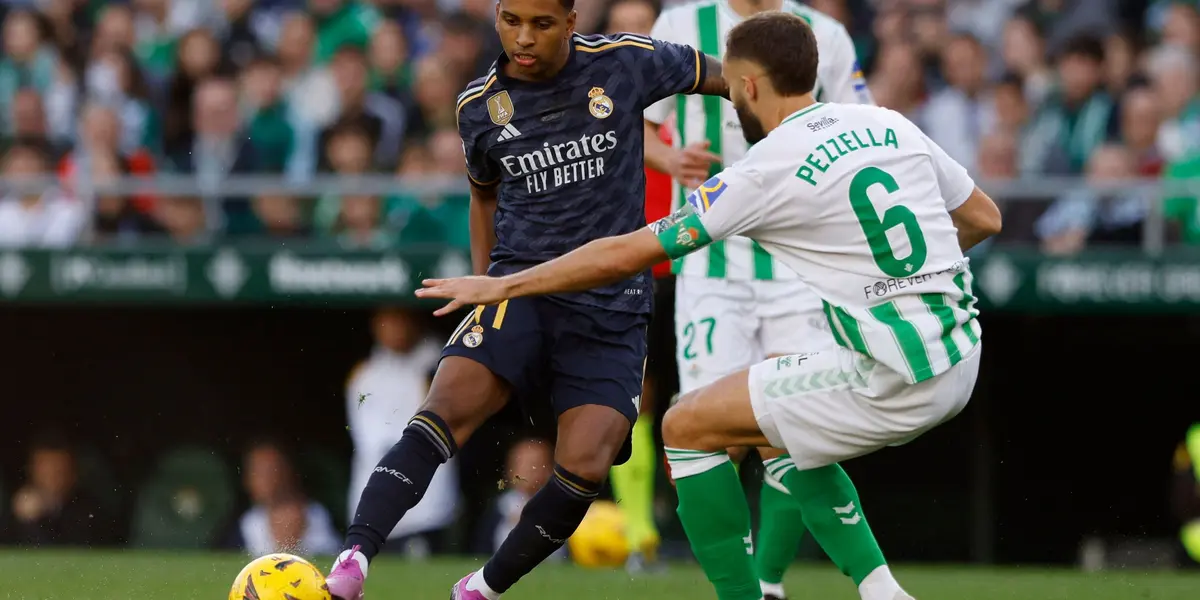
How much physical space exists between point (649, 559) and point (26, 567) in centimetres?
343

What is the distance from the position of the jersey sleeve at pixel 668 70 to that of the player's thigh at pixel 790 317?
4.02ft

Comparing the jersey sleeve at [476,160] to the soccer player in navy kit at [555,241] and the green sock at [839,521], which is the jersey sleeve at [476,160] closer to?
the soccer player in navy kit at [555,241]

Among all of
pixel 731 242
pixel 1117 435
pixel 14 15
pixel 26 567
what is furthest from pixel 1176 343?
pixel 14 15

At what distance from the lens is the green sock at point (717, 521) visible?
5.57 metres

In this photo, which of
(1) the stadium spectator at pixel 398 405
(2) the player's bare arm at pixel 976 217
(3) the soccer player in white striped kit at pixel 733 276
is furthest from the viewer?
(1) the stadium spectator at pixel 398 405

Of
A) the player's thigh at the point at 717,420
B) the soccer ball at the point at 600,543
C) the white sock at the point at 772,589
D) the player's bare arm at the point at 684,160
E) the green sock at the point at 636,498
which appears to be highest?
the player's bare arm at the point at 684,160

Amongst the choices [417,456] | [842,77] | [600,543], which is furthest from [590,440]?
[600,543]

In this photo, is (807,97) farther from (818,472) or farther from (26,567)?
(26,567)

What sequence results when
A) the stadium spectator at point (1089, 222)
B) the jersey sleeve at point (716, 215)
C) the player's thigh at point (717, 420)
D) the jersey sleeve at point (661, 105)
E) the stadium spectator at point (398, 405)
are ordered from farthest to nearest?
the stadium spectator at point (398, 405) < the stadium spectator at point (1089, 222) < the jersey sleeve at point (661, 105) < the player's thigh at point (717, 420) < the jersey sleeve at point (716, 215)

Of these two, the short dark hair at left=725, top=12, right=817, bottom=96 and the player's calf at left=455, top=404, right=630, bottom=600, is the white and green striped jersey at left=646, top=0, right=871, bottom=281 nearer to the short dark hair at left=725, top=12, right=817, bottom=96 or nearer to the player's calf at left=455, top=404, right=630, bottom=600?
the player's calf at left=455, top=404, right=630, bottom=600

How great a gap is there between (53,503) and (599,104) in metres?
6.18

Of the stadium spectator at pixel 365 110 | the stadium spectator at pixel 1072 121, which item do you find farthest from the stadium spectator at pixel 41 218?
the stadium spectator at pixel 1072 121

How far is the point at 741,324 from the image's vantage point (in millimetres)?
7207

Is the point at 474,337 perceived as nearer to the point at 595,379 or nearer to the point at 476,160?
the point at 595,379
